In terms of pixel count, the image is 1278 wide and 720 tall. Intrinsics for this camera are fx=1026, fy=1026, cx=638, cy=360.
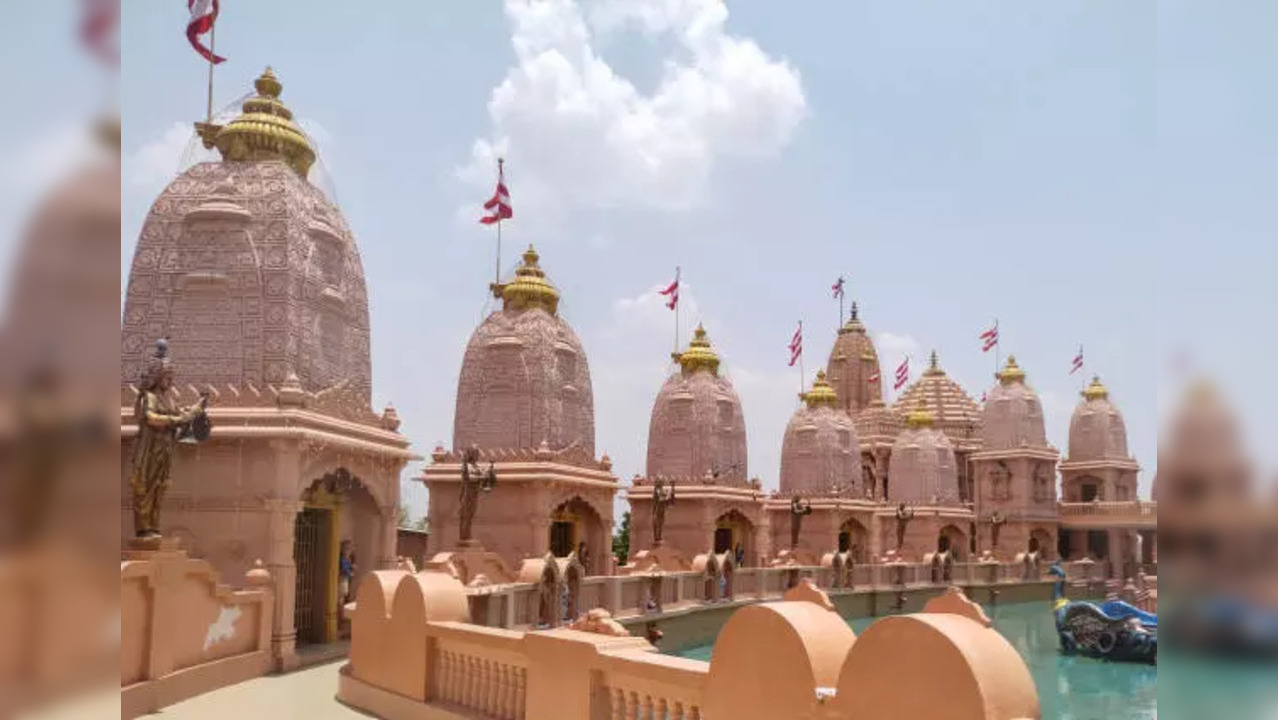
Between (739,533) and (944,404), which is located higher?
(944,404)

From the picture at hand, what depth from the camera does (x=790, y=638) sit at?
22.4 ft

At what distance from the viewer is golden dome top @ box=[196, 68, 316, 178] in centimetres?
1905

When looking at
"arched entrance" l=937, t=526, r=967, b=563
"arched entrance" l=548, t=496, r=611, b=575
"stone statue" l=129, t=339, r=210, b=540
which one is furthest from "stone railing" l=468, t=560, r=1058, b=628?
"stone statue" l=129, t=339, r=210, b=540

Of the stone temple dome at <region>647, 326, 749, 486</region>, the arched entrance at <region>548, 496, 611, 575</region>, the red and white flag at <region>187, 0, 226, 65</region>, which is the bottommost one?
the arched entrance at <region>548, 496, 611, 575</region>

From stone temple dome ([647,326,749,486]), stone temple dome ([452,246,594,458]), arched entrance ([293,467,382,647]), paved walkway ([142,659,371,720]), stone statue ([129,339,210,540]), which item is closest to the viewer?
paved walkway ([142,659,371,720])

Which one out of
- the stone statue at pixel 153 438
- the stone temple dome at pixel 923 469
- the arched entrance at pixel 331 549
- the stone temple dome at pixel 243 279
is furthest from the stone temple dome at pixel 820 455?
the stone statue at pixel 153 438

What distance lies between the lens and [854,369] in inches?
2469

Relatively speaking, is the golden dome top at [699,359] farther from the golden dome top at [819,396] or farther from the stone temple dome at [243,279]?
the stone temple dome at [243,279]

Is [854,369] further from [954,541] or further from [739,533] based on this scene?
[739,533]

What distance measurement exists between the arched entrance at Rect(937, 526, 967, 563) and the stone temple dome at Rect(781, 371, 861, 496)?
8.66 meters

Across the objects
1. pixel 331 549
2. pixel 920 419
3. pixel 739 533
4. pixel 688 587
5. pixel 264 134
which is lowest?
pixel 688 587

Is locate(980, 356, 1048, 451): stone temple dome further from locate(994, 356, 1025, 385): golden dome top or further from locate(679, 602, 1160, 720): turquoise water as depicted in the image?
locate(679, 602, 1160, 720): turquoise water

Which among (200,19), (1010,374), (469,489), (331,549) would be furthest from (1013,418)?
(200,19)

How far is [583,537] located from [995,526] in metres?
30.5
